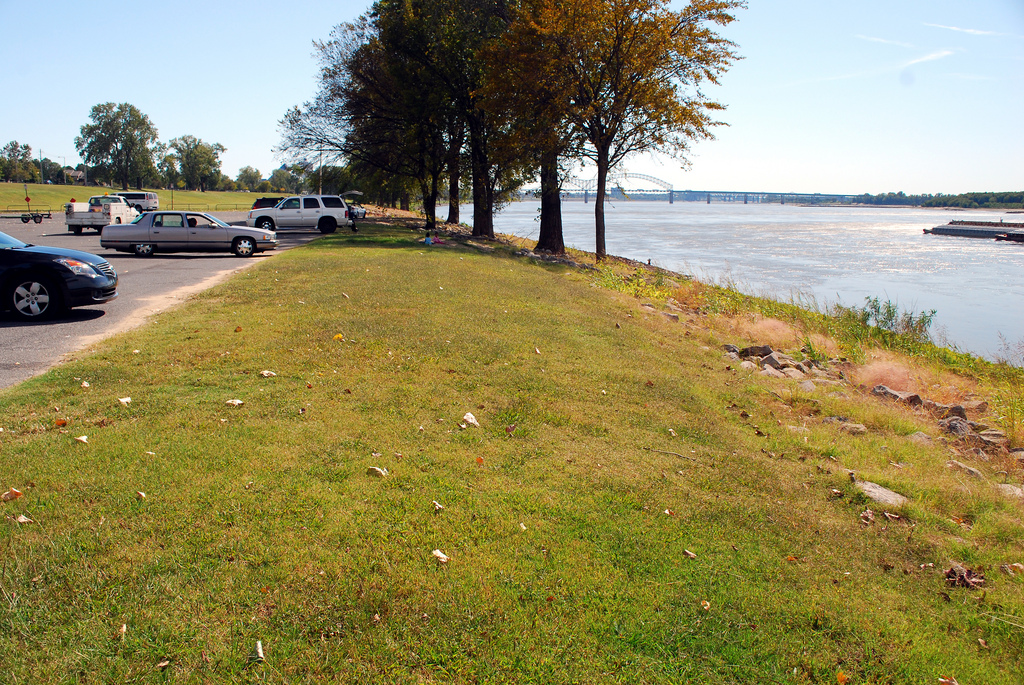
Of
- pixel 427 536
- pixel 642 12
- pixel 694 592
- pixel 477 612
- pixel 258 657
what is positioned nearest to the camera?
pixel 258 657

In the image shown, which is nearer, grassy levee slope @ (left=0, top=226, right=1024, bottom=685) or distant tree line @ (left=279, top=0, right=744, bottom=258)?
grassy levee slope @ (left=0, top=226, right=1024, bottom=685)

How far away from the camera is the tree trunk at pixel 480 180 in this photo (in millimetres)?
32344

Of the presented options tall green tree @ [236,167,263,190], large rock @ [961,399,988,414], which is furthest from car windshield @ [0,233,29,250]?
tall green tree @ [236,167,263,190]

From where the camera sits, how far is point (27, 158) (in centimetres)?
13112

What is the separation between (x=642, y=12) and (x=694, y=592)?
2396cm

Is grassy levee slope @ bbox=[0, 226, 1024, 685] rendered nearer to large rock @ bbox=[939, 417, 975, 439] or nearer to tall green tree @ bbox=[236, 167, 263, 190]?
large rock @ bbox=[939, 417, 975, 439]

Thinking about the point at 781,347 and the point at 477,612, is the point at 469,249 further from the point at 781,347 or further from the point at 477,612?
the point at 477,612

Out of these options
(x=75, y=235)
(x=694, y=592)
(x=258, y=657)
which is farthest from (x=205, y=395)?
(x=75, y=235)

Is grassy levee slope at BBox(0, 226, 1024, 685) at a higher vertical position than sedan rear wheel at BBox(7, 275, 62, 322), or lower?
lower

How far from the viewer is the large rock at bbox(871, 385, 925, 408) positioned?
10.5 meters

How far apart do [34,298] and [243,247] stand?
1260cm

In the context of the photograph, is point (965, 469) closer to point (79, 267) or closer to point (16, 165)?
point (79, 267)

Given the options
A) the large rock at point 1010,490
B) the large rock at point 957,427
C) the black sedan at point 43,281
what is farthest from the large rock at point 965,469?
the black sedan at point 43,281

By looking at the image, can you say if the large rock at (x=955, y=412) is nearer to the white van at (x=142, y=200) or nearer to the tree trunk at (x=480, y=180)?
the tree trunk at (x=480, y=180)
